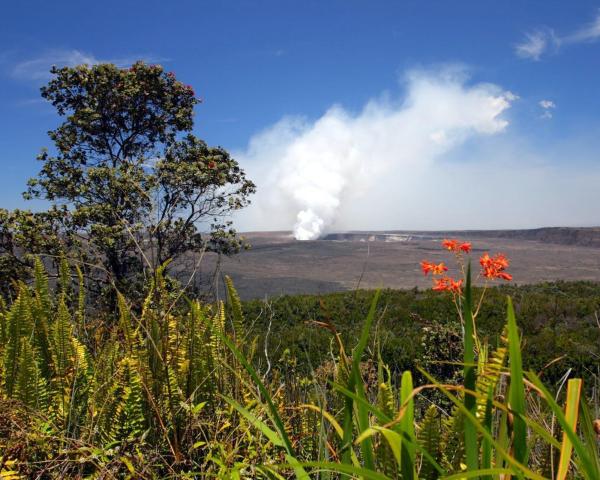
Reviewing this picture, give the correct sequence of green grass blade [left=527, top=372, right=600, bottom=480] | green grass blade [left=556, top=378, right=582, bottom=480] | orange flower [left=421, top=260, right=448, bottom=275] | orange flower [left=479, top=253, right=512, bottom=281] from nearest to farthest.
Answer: green grass blade [left=527, top=372, right=600, bottom=480]
green grass blade [left=556, top=378, right=582, bottom=480]
orange flower [left=479, top=253, right=512, bottom=281]
orange flower [left=421, top=260, right=448, bottom=275]

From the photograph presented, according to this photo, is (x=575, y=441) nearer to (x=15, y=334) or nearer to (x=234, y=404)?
(x=234, y=404)

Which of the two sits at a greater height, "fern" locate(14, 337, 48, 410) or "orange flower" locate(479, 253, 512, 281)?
"orange flower" locate(479, 253, 512, 281)

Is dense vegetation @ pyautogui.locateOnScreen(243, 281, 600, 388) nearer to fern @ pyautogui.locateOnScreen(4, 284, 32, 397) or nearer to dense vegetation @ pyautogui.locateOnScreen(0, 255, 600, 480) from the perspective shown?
dense vegetation @ pyautogui.locateOnScreen(0, 255, 600, 480)

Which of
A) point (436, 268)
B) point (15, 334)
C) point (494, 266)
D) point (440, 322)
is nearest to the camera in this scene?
point (15, 334)

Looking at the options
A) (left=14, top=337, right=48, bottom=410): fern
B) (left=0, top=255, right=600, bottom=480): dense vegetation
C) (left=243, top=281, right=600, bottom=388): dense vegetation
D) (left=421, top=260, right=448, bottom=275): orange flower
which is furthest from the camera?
(left=243, top=281, right=600, bottom=388): dense vegetation

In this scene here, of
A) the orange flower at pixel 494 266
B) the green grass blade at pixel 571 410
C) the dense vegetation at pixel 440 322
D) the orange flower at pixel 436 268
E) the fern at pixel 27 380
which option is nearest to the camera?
the green grass blade at pixel 571 410

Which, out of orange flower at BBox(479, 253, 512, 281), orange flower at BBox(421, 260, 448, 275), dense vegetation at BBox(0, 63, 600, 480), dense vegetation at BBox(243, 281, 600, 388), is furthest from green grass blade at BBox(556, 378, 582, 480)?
dense vegetation at BBox(243, 281, 600, 388)

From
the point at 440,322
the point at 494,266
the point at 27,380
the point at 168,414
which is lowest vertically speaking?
the point at 440,322

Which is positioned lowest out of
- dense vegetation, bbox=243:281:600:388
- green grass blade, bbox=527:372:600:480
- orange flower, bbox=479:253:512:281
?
dense vegetation, bbox=243:281:600:388

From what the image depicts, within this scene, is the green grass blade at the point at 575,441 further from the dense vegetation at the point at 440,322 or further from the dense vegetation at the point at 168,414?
the dense vegetation at the point at 440,322

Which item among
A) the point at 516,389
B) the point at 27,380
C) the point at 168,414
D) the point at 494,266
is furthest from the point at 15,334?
the point at 494,266

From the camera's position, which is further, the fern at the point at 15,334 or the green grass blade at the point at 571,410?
the fern at the point at 15,334

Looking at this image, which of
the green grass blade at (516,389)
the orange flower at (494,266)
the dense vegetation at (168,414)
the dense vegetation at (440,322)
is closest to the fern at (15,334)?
the dense vegetation at (168,414)
